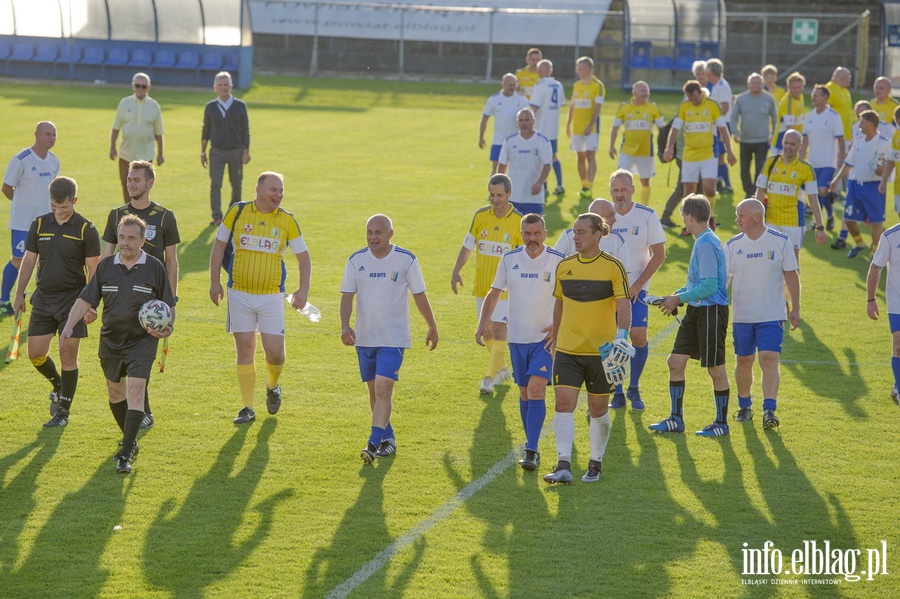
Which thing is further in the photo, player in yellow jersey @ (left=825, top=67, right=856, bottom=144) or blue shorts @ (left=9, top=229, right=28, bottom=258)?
player in yellow jersey @ (left=825, top=67, right=856, bottom=144)

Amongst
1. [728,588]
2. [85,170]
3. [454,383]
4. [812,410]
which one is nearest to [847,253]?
[812,410]

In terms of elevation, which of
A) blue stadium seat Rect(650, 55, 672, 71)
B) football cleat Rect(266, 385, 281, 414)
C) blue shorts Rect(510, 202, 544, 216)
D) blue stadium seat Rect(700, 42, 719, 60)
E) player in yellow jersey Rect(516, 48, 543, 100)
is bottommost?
football cleat Rect(266, 385, 281, 414)

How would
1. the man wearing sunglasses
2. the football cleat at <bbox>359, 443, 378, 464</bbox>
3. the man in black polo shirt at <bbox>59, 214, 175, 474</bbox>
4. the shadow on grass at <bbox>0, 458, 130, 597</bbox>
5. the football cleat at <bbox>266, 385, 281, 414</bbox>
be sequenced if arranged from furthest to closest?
the man wearing sunglasses
the football cleat at <bbox>266, 385, 281, 414</bbox>
the football cleat at <bbox>359, 443, 378, 464</bbox>
the man in black polo shirt at <bbox>59, 214, 175, 474</bbox>
the shadow on grass at <bbox>0, 458, 130, 597</bbox>

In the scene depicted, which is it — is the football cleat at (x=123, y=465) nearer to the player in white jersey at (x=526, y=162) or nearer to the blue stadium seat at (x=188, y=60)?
the player in white jersey at (x=526, y=162)

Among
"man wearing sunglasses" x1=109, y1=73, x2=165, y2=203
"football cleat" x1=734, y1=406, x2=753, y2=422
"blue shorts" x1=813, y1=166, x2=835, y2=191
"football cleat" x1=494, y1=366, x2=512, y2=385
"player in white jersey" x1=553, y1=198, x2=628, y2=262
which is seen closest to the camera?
"player in white jersey" x1=553, y1=198, x2=628, y2=262

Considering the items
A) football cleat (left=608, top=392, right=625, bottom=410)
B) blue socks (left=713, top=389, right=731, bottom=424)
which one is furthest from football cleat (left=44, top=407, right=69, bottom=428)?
blue socks (left=713, top=389, right=731, bottom=424)

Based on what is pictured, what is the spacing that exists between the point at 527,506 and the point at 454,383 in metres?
3.20

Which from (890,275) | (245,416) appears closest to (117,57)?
(245,416)

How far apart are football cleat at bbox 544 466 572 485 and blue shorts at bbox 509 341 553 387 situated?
2.52ft

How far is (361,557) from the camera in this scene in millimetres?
7281

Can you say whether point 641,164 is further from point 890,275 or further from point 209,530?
point 209,530

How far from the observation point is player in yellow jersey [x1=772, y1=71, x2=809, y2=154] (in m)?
19.8

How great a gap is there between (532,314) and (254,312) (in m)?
2.52

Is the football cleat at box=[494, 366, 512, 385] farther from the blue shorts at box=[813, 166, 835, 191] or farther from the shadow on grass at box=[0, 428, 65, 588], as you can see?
the blue shorts at box=[813, 166, 835, 191]
